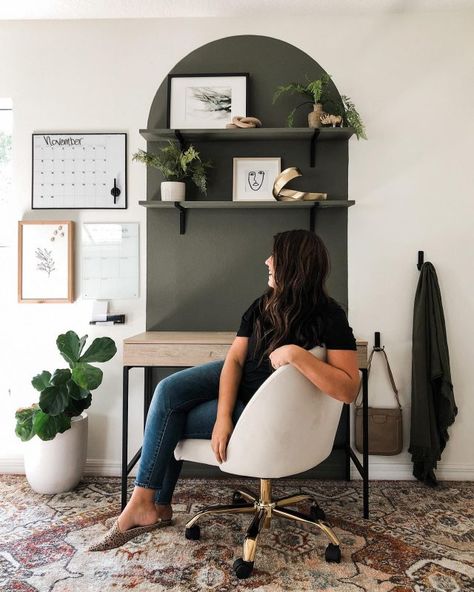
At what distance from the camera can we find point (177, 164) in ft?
8.96

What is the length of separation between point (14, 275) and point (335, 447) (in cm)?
209

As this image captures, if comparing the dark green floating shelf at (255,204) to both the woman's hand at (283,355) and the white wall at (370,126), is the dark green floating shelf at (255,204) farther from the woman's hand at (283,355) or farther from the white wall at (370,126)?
the woman's hand at (283,355)

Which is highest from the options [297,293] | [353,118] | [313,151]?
[353,118]

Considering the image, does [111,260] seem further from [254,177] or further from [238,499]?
[238,499]

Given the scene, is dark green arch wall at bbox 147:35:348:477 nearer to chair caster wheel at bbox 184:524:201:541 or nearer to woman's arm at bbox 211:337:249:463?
woman's arm at bbox 211:337:249:463

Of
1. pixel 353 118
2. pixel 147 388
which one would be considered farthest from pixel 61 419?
pixel 353 118

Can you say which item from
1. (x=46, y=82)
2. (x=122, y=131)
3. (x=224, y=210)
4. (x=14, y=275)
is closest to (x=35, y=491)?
(x=14, y=275)

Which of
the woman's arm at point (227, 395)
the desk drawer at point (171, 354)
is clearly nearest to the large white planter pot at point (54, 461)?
the desk drawer at point (171, 354)

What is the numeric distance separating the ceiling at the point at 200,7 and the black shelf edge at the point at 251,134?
0.70m

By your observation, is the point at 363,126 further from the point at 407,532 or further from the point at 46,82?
the point at 407,532

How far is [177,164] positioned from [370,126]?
110 centimetres

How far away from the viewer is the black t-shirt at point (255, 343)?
177cm

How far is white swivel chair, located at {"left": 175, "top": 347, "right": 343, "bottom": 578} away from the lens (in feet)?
5.51

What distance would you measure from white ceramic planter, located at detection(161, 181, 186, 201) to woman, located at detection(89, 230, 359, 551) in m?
0.99
